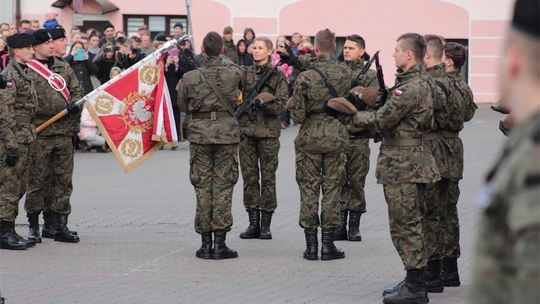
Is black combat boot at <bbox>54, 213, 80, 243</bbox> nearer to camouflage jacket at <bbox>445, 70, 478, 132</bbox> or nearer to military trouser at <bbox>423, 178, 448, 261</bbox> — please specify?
military trouser at <bbox>423, 178, 448, 261</bbox>

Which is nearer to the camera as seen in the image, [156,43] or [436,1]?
[156,43]

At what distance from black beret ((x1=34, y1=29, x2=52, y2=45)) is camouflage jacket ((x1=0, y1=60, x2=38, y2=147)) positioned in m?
0.43

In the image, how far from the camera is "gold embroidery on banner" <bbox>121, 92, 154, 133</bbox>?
11602mm

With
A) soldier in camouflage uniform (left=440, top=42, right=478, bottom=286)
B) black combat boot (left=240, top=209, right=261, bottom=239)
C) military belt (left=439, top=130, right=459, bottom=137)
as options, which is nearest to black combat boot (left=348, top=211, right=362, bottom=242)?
black combat boot (left=240, top=209, right=261, bottom=239)

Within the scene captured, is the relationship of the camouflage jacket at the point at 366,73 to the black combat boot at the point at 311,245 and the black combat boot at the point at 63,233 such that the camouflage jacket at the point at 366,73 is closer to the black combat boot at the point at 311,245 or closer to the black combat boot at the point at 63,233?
the black combat boot at the point at 311,245

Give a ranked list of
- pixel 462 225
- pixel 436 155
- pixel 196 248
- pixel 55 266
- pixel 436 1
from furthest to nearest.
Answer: pixel 436 1
pixel 462 225
pixel 196 248
pixel 55 266
pixel 436 155

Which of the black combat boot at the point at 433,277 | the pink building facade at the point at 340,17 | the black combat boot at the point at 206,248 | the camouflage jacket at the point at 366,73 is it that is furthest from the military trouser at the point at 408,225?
the pink building facade at the point at 340,17

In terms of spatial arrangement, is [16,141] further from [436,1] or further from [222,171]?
[436,1]

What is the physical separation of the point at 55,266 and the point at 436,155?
3461mm

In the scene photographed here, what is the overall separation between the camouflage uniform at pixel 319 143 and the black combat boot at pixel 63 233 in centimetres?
247

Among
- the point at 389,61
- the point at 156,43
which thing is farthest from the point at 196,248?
the point at 389,61

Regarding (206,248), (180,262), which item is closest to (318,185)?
(206,248)

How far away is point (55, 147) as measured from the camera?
37.8ft

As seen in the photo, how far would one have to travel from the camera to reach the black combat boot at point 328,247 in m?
10.5
